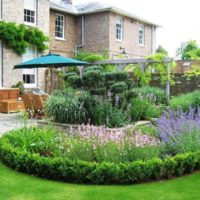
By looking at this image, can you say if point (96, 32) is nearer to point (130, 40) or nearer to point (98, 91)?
point (130, 40)

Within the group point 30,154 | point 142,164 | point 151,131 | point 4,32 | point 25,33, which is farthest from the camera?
point 25,33

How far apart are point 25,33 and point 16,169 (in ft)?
45.1

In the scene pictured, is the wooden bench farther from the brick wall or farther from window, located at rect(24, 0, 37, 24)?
the brick wall

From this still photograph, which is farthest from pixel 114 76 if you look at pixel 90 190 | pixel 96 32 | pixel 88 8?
pixel 88 8

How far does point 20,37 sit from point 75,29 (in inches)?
292

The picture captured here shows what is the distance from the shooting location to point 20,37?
18.5 m

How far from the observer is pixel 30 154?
6.16m

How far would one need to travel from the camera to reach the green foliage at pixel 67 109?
33.7ft

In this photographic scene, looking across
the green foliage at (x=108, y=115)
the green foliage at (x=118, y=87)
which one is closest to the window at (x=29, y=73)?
the green foliage at (x=108, y=115)

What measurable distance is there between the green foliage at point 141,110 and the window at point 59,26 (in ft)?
43.9

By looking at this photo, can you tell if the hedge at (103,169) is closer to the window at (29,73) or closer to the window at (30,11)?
the window at (29,73)

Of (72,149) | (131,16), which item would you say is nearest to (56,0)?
(131,16)

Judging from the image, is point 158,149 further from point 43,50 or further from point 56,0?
point 56,0

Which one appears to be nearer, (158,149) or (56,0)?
(158,149)
